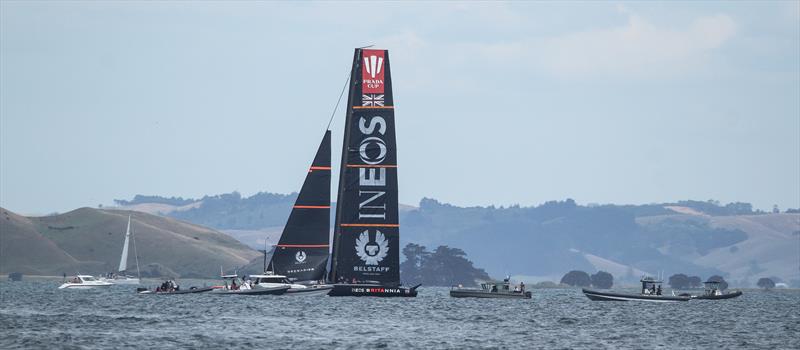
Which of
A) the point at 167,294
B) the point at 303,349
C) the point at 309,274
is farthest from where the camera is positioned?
the point at 167,294

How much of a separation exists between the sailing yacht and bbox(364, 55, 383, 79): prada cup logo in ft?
31.5

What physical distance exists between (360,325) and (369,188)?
2348cm

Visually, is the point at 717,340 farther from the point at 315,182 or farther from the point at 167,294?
the point at 167,294

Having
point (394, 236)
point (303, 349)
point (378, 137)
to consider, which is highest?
point (378, 137)

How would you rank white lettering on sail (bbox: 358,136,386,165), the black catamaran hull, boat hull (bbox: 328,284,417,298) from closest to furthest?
1. white lettering on sail (bbox: 358,136,386,165)
2. boat hull (bbox: 328,284,417,298)
3. the black catamaran hull

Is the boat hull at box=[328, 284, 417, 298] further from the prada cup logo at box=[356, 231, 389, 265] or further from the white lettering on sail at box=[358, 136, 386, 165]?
the white lettering on sail at box=[358, 136, 386, 165]

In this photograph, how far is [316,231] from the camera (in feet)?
383

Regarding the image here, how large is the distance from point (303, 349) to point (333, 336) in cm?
740

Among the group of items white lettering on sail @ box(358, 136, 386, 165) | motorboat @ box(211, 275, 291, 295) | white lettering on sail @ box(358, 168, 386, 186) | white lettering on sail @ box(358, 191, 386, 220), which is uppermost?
white lettering on sail @ box(358, 136, 386, 165)

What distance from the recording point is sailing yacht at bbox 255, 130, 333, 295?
116438mm

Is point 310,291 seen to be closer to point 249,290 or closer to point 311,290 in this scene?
point 311,290

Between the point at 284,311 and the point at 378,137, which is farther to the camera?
the point at 378,137

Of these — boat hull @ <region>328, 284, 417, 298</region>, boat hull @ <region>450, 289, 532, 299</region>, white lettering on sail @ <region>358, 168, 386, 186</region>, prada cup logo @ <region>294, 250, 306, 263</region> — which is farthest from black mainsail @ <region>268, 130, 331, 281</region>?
boat hull @ <region>450, 289, 532, 299</region>

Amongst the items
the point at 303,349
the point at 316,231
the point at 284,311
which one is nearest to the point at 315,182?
the point at 316,231
